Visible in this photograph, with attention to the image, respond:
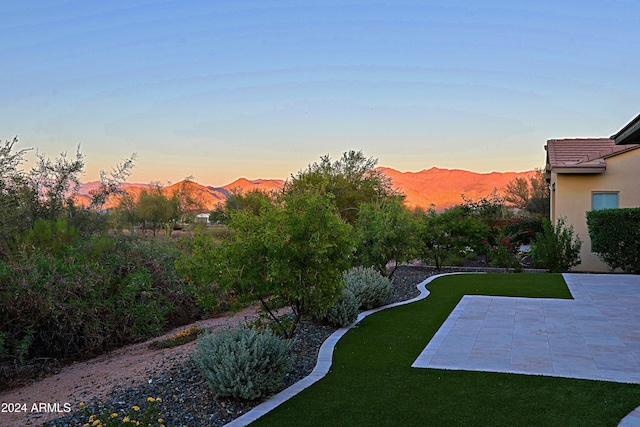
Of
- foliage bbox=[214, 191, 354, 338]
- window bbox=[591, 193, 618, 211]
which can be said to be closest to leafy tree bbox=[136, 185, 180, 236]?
window bbox=[591, 193, 618, 211]

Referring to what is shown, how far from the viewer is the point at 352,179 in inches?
1105

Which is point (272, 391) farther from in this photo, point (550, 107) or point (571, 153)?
point (550, 107)

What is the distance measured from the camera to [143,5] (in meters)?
13.3

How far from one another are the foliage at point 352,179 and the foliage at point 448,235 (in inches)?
295

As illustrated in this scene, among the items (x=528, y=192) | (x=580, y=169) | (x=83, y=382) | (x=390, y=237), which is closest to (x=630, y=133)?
(x=390, y=237)

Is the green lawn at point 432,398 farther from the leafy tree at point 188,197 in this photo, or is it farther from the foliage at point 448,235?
the leafy tree at point 188,197

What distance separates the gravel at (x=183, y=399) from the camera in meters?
4.82

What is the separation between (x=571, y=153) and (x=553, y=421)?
54.9 feet

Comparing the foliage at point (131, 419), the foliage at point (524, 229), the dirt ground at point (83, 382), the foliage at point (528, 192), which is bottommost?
the dirt ground at point (83, 382)

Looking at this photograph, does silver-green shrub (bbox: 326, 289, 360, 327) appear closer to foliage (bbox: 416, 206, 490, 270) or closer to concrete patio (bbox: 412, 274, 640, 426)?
concrete patio (bbox: 412, 274, 640, 426)

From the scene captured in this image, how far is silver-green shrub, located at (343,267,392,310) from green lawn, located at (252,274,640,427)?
114 inches

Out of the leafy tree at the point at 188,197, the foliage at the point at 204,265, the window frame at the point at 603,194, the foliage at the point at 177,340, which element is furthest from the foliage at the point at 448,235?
the leafy tree at the point at 188,197

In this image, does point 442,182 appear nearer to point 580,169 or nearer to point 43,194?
point 580,169

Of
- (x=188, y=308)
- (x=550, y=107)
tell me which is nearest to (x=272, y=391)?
(x=188, y=308)
